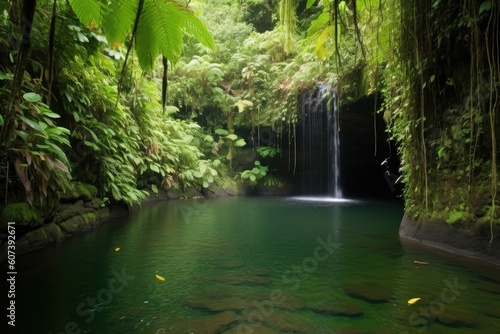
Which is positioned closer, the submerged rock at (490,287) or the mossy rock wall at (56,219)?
the submerged rock at (490,287)

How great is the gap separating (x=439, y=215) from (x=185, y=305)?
377 centimetres

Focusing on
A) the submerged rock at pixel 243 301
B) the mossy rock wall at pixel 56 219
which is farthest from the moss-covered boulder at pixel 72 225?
the submerged rock at pixel 243 301

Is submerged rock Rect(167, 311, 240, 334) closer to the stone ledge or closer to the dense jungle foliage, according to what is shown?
the dense jungle foliage

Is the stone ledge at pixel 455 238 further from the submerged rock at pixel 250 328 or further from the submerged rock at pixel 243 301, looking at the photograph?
the submerged rock at pixel 250 328

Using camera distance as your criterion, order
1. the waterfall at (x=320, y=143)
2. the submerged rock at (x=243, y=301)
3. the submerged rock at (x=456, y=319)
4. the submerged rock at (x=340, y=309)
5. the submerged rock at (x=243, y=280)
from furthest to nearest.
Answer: the waterfall at (x=320, y=143) → the submerged rock at (x=243, y=280) → the submerged rock at (x=243, y=301) → the submerged rock at (x=340, y=309) → the submerged rock at (x=456, y=319)

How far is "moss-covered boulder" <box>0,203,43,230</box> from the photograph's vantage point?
3.76 meters

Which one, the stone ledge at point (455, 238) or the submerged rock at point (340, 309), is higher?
the stone ledge at point (455, 238)

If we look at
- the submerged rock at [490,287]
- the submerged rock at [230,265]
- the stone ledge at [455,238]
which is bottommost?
the submerged rock at [490,287]

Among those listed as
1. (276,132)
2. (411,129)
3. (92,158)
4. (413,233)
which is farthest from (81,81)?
(276,132)

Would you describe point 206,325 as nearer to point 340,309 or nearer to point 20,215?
point 340,309

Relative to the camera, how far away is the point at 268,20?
16.3 metres

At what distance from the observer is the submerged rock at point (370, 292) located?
114 inches

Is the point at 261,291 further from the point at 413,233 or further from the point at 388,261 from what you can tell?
the point at 413,233

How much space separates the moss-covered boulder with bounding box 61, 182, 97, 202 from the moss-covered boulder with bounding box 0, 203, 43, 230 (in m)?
1.03
